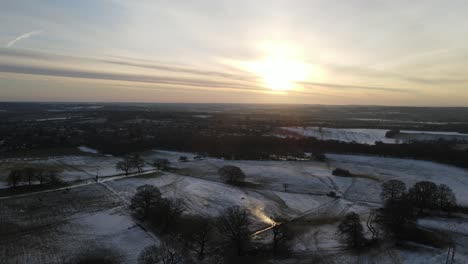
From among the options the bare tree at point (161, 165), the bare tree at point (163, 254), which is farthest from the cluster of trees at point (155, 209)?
the bare tree at point (161, 165)

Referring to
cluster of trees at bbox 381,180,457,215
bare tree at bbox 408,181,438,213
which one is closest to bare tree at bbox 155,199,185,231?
cluster of trees at bbox 381,180,457,215

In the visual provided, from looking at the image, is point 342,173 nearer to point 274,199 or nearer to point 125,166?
point 274,199

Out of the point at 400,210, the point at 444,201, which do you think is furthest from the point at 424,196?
the point at 400,210

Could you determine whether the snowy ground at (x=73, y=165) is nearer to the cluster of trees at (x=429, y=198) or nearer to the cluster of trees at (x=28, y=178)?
the cluster of trees at (x=28, y=178)

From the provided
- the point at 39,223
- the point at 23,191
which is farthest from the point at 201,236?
the point at 23,191

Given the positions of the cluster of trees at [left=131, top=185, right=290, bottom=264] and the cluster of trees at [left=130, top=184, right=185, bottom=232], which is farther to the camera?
the cluster of trees at [left=130, top=184, right=185, bottom=232]

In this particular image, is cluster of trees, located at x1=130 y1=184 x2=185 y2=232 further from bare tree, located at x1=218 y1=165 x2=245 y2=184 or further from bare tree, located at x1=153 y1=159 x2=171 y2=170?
bare tree, located at x1=153 y1=159 x2=171 y2=170
